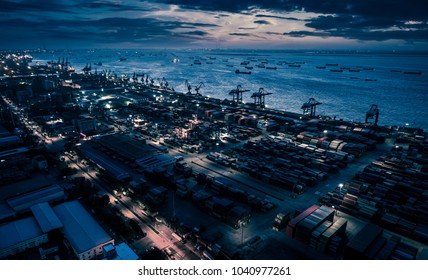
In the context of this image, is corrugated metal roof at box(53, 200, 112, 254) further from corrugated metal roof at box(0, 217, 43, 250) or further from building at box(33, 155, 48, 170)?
building at box(33, 155, 48, 170)

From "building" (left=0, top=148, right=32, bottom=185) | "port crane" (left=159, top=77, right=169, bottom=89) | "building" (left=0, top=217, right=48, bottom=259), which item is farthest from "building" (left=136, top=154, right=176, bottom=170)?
"port crane" (left=159, top=77, right=169, bottom=89)

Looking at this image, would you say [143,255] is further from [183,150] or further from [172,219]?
[183,150]

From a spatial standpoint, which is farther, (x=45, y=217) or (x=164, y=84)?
(x=164, y=84)

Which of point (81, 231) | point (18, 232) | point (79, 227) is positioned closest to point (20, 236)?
point (18, 232)

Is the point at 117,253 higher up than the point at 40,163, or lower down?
lower down

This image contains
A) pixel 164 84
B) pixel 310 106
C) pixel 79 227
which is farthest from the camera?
pixel 164 84

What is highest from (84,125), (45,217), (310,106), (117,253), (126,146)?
(310,106)

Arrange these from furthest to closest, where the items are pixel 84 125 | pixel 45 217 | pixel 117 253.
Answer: pixel 84 125
pixel 45 217
pixel 117 253

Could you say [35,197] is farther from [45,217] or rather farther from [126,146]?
[126,146]
